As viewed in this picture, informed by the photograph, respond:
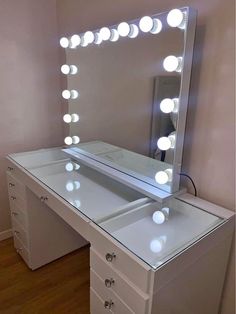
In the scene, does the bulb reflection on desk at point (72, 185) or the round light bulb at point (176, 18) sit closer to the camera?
the round light bulb at point (176, 18)

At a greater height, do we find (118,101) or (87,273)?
(118,101)

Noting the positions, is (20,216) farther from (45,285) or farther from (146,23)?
(146,23)

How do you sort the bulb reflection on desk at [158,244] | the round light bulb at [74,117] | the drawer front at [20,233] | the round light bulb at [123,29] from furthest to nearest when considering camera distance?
the round light bulb at [74,117] < the drawer front at [20,233] < the round light bulb at [123,29] < the bulb reflection on desk at [158,244]

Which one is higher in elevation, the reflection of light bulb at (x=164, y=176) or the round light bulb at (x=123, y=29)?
the round light bulb at (x=123, y=29)

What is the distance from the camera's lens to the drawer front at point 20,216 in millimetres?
1770

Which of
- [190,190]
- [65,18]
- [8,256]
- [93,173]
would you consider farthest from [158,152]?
[8,256]

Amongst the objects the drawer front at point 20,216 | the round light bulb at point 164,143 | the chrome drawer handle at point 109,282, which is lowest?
the drawer front at point 20,216

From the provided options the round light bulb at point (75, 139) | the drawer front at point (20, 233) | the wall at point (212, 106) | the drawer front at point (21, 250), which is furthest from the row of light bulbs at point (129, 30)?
the drawer front at point (21, 250)

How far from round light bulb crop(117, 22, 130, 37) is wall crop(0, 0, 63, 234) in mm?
931

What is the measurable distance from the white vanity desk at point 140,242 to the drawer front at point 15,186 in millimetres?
38

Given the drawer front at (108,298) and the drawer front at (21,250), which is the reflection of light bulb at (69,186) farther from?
the drawer front at (21,250)

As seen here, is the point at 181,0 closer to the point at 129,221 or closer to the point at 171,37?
the point at 171,37

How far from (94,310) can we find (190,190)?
2.47 feet

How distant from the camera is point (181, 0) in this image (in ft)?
3.93
